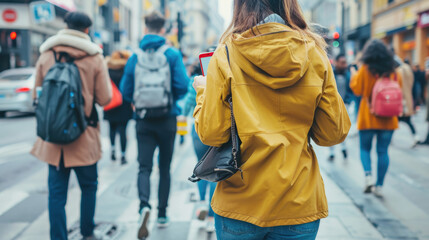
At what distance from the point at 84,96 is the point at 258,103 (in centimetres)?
215

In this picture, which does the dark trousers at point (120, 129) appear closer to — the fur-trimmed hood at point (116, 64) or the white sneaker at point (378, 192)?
the fur-trimmed hood at point (116, 64)

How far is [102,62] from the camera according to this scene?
3.64 m

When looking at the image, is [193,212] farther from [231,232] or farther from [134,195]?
[231,232]

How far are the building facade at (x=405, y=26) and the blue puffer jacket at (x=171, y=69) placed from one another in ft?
52.9

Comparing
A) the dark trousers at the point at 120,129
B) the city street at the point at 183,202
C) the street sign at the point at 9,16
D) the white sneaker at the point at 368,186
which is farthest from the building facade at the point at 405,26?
the street sign at the point at 9,16

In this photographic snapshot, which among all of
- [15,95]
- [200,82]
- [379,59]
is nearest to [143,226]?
[200,82]

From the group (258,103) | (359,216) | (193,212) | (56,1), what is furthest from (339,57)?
(56,1)

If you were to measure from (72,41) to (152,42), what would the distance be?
2.53 ft

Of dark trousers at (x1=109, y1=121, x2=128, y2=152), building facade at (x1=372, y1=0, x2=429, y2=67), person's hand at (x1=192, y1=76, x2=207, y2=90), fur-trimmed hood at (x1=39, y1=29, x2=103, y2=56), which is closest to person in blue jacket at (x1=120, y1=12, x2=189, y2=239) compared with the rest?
fur-trimmed hood at (x1=39, y1=29, x2=103, y2=56)

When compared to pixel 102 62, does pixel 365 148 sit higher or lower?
lower

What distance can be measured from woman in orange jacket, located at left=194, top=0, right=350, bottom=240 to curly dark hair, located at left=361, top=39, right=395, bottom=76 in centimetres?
363

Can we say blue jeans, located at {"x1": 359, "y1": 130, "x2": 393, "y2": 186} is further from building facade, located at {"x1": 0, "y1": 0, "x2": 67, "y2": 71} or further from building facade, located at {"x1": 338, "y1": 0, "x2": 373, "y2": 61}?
building facade, located at {"x1": 338, "y1": 0, "x2": 373, "y2": 61}

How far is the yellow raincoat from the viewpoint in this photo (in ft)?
5.52

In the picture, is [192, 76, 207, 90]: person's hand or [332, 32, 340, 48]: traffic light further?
[332, 32, 340, 48]: traffic light
